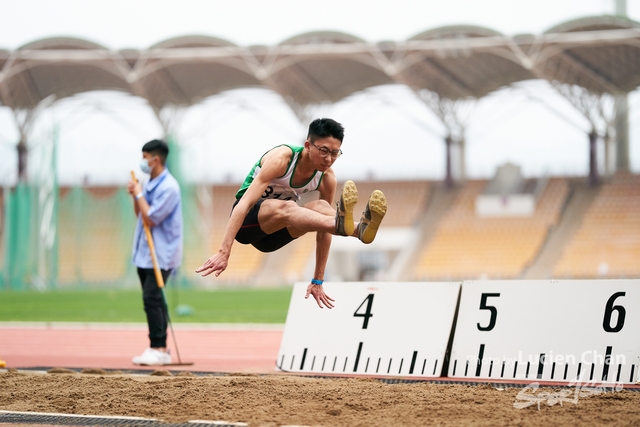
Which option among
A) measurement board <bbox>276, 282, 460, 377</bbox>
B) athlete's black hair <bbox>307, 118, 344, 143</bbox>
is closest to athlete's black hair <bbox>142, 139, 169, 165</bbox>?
measurement board <bbox>276, 282, 460, 377</bbox>

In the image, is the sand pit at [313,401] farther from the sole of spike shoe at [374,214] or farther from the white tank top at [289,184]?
the white tank top at [289,184]

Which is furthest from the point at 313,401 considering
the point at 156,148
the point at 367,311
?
the point at 156,148

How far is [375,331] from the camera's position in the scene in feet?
21.8

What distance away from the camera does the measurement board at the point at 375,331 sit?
20.9 feet

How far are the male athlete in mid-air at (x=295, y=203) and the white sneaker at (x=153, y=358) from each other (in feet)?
7.10

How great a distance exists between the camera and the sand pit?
164 inches

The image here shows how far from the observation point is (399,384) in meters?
5.52

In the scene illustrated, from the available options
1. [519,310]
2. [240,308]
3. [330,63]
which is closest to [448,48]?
[330,63]

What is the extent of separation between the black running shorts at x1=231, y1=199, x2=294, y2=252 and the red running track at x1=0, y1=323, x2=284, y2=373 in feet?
4.87

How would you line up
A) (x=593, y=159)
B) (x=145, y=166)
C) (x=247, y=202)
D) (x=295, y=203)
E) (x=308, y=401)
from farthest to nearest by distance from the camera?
(x=593, y=159)
(x=145, y=166)
(x=295, y=203)
(x=247, y=202)
(x=308, y=401)

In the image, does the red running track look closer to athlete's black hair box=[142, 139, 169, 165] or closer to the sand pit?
the sand pit

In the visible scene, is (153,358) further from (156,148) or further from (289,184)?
(289,184)
